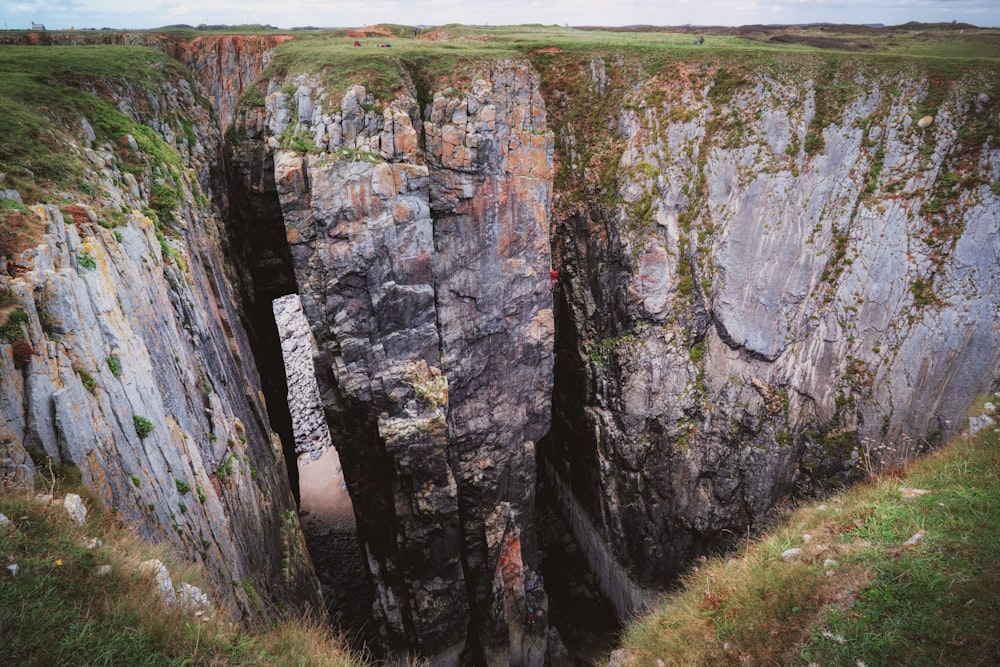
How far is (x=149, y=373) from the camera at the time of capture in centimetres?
872

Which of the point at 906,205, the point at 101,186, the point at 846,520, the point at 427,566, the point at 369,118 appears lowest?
the point at 427,566

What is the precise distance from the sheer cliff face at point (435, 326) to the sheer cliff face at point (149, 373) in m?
3.05

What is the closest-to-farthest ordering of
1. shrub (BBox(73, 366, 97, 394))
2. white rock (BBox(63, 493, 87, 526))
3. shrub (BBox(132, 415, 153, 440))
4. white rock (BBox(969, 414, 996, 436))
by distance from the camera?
white rock (BBox(63, 493, 87, 526)) → shrub (BBox(73, 366, 97, 394)) → shrub (BBox(132, 415, 153, 440)) → white rock (BBox(969, 414, 996, 436))

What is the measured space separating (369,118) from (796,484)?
1974 cm

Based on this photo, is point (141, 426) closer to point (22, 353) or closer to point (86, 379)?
point (86, 379)

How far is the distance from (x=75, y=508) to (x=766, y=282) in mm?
20419

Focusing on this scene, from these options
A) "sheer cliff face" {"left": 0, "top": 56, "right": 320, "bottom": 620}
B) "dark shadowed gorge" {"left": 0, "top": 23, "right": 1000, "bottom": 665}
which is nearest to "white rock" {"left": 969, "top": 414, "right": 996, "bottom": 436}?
"dark shadowed gorge" {"left": 0, "top": 23, "right": 1000, "bottom": 665}

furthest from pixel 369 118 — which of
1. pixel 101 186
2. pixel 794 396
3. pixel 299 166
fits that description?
pixel 794 396

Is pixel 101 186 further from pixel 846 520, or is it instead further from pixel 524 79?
pixel 846 520

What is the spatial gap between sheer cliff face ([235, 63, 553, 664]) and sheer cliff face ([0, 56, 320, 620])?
3049 millimetres

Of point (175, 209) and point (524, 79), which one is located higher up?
point (524, 79)

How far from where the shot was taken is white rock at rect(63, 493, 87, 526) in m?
6.11

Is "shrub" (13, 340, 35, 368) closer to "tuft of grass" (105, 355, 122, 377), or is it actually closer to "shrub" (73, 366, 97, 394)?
"shrub" (73, 366, 97, 394)

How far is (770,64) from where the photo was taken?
19.5m
